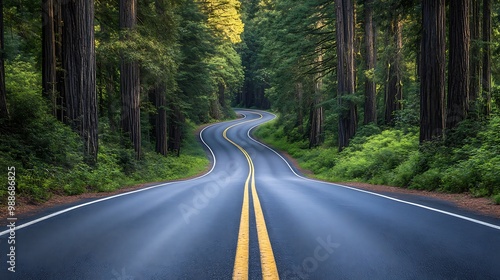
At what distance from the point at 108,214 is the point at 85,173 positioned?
689 cm

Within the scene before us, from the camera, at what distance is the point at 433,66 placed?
48.5 feet

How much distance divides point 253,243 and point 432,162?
37.5ft

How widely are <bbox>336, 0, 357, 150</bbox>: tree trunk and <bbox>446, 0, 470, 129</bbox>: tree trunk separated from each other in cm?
1024

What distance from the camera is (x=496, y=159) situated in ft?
35.6

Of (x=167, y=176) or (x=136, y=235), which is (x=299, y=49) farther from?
(x=136, y=235)

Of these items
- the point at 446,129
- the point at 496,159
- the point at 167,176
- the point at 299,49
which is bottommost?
the point at 167,176

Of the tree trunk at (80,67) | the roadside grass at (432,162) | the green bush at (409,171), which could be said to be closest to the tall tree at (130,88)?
the tree trunk at (80,67)

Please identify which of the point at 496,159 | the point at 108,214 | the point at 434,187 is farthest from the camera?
the point at 434,187

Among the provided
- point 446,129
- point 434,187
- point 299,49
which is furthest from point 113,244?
point 299,49

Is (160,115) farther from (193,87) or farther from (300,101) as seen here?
(300,101)

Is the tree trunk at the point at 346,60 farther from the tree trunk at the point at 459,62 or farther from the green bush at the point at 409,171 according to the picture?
the green bush at the point at 409,171

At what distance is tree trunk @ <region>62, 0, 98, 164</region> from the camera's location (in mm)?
14516

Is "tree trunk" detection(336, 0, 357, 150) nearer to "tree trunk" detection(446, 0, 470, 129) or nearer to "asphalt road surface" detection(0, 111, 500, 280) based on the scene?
"tree trunk" detection(446, 0, 470, 129)

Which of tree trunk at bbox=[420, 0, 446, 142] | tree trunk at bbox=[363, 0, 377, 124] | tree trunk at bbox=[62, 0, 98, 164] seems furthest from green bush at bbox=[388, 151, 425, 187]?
tree trunk at bbox=[62, 0, 98, 164]
